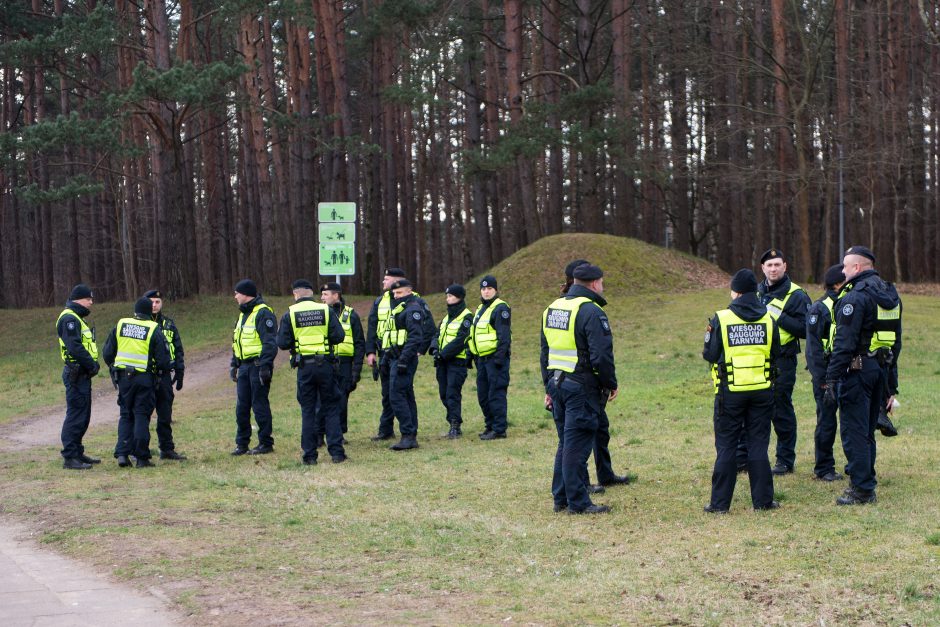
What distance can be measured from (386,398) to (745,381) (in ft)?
21.5

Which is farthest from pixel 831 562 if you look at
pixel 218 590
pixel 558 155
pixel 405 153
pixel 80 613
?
pixel 405 153

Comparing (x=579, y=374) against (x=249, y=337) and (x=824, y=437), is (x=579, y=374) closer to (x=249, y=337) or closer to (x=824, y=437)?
(x=824, y=437)

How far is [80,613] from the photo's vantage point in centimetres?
658

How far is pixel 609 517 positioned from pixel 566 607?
261 cm

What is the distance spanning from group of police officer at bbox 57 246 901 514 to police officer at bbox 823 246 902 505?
0.01 meters

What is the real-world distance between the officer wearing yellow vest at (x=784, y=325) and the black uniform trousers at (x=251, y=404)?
6089 mm

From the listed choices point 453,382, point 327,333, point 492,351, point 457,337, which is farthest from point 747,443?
point 453,382

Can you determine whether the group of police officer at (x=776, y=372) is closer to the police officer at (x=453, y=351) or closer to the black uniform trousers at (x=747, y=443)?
the black uniform trousers at (x=747, y=443)

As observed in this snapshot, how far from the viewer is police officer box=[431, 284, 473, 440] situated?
1412 cm

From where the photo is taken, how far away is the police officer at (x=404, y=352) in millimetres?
13211

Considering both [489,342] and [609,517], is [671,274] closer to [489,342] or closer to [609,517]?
[489,342]

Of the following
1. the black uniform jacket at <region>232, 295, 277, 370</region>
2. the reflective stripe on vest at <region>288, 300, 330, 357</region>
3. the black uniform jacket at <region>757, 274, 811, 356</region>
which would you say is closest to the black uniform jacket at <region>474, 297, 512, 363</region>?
the reflective stripe on vest at <region>288, 300, 330, 357</region>

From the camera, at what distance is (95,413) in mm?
19641

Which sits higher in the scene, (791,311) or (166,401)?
(791,311)
